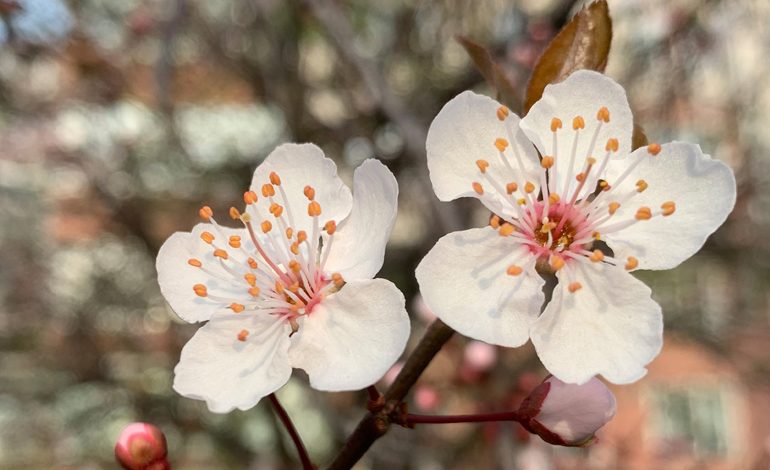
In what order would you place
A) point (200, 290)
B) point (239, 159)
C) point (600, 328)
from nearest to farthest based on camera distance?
point (600, 328), point (200, 290), point (239, 159)

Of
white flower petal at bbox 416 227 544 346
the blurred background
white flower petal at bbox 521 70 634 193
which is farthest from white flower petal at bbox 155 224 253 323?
the blurred background

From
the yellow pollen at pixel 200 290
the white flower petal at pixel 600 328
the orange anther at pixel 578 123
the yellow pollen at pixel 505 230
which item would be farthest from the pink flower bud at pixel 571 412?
the yellow pollen at pixel 200 290

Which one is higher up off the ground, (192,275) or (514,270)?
(514,270)

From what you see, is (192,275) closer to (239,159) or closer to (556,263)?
(556,263)

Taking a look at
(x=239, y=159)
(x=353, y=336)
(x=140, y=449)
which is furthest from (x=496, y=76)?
(x=239, y=159)

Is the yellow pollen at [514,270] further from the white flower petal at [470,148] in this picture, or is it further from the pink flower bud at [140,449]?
the pink flower bud at [140,449]

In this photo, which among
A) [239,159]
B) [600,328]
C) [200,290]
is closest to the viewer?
[600,328]

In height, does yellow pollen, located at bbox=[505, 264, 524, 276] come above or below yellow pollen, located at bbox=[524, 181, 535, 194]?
below

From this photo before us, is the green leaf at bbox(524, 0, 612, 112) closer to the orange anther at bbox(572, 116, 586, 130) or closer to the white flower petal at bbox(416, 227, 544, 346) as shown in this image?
the orange anther at bbox(572, 116, 586, 130)
